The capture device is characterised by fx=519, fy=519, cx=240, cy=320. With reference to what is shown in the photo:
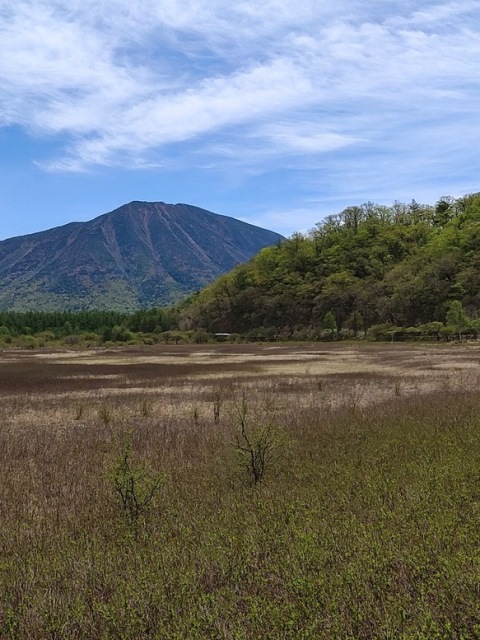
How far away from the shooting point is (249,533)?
253 inches

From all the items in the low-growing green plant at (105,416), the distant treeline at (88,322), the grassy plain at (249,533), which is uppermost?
the distant treeline at (88,322)

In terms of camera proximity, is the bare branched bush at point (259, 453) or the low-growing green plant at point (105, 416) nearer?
the bare branched bush at point (259, 453)

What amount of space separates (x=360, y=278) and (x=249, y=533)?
479ft

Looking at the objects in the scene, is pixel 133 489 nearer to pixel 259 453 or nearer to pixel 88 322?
pixel 259 453

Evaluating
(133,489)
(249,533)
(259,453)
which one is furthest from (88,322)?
(249,533)

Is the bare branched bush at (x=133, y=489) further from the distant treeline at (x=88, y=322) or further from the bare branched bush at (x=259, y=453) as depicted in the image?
the distant treeline at (x=88, y=322)

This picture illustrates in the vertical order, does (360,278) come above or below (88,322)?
above

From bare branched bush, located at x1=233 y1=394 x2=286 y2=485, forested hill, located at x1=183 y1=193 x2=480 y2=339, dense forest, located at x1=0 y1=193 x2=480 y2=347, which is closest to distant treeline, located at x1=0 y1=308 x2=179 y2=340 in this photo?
dense forest, located at x1=0 y1=193 x2=480 y2=347

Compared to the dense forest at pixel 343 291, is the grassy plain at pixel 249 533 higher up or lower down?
lower down

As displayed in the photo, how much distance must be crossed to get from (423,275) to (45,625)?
119 metres

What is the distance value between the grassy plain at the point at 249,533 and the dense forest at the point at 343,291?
76.2 metres

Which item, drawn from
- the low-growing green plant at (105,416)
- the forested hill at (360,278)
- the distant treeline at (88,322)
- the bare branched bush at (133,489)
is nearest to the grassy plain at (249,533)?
the bare branched bush at (133,489)

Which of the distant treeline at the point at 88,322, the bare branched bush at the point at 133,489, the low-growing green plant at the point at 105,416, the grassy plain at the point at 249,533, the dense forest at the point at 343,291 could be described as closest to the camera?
the grassy plain at the point at 249,533

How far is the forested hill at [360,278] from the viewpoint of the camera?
111 m
